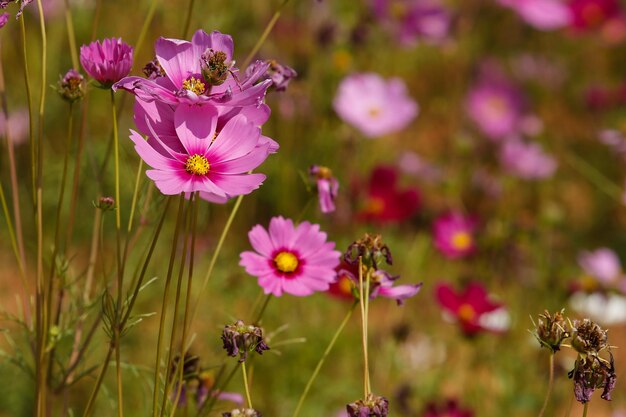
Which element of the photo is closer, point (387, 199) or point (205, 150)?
point (205, 150)

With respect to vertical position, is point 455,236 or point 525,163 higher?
point 525,163

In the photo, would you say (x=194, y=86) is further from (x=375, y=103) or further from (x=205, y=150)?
(x=375, y=103)

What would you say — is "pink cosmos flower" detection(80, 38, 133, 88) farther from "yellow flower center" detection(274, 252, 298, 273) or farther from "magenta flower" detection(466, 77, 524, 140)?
"magenta flower" detection(466, 77, 524, 140)

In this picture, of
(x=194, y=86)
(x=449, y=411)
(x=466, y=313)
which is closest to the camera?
(x=194, y=86)

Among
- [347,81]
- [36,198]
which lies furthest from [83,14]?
[36,198]

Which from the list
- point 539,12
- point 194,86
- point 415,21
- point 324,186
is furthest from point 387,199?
point 194,86

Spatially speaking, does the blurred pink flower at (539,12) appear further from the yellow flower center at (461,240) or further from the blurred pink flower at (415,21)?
the yellow flower center at (461,240)

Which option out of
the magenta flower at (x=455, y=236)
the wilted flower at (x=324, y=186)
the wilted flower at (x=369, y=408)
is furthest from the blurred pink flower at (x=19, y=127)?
the wilted flower at (x=369, y=408)
